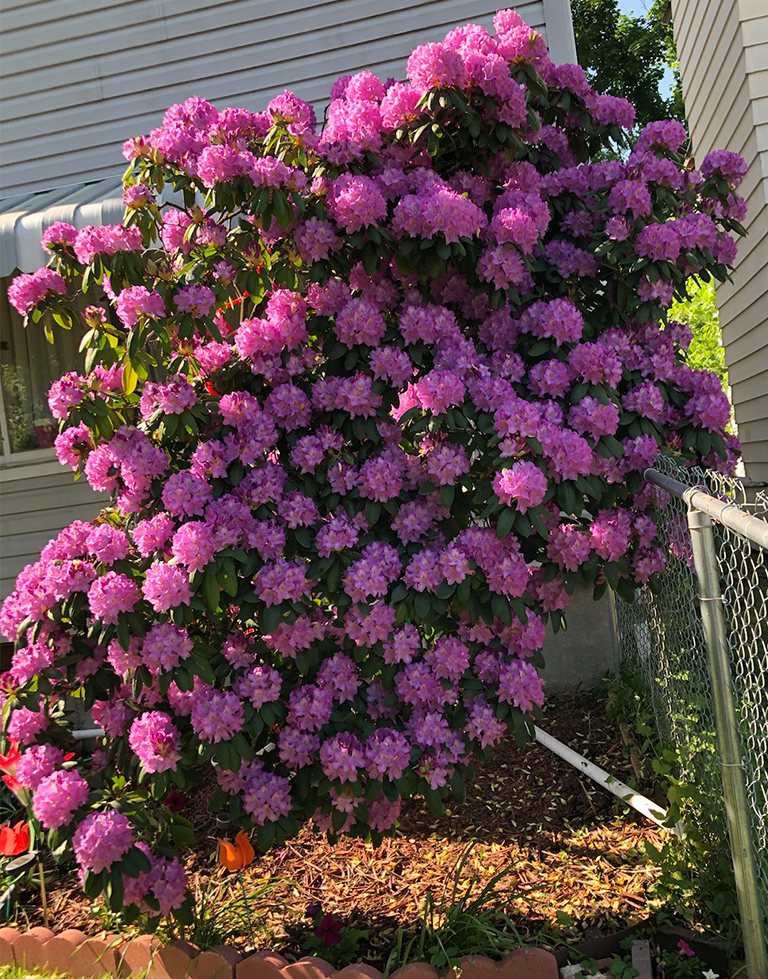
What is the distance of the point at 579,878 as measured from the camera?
2980 mm

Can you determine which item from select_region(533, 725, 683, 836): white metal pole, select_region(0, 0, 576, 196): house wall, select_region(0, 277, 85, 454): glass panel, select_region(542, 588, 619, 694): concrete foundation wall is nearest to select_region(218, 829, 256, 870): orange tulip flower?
select_region(533, 725, 683, 836): white metal pole

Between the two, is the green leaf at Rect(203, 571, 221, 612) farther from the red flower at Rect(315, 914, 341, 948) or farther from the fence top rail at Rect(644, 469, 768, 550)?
the fence top rail at Rect(644, 469, 768, 550)

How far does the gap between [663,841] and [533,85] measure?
2.57m

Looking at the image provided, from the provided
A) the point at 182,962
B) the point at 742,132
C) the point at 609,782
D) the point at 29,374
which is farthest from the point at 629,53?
the point at 182,962

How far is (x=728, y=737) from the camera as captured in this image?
2.11 m

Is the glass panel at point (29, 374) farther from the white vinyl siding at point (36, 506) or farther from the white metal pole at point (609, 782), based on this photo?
the white metal pole at point (609, 782)

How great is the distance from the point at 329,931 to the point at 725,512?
5.91ft

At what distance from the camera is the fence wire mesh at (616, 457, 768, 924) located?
2.22m

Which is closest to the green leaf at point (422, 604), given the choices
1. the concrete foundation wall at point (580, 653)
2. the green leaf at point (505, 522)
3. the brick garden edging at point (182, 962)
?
the green leaf at point (505, 522)

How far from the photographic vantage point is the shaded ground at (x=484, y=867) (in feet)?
9.30

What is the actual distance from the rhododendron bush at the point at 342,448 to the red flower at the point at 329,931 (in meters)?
0.33

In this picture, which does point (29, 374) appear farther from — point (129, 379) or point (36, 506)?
point (129, 379)

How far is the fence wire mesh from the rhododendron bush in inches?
5.9

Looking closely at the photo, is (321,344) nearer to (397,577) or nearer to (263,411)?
(263,411)
